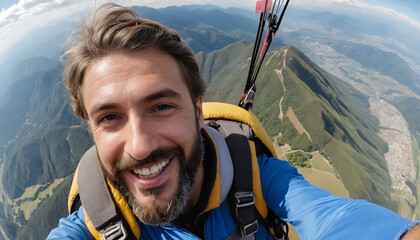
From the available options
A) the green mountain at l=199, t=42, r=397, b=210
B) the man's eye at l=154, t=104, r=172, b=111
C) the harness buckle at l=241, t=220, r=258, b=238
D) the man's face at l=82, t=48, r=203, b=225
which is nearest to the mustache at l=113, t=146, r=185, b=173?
the man's face at l=82, t=48, r=203, b=225

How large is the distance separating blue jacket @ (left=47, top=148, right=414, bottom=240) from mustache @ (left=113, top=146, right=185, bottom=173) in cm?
100

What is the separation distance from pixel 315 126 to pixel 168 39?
119 m

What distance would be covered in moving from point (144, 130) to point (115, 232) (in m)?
1.36

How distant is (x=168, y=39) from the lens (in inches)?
95.7

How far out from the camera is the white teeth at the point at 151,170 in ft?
6.78

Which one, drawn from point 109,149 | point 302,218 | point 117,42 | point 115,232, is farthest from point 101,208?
point 302,218

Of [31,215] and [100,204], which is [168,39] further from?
[31,215]

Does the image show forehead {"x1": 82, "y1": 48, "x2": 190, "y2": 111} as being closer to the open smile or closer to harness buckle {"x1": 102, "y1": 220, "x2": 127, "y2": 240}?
the open smile

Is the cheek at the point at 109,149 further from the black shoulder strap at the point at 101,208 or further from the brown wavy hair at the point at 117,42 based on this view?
the brown wavy hair at the point at 117,42

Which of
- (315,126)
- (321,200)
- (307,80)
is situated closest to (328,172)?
(315,126)

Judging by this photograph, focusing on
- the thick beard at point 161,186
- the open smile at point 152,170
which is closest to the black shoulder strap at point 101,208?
the thick beard at point 161,186

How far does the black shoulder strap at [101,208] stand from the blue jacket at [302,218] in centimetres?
31

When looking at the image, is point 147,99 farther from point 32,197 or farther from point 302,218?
point 32,197

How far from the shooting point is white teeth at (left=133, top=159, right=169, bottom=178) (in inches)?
81.4
